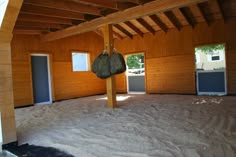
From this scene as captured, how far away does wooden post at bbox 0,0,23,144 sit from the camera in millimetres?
2826

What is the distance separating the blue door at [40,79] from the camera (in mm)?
7418

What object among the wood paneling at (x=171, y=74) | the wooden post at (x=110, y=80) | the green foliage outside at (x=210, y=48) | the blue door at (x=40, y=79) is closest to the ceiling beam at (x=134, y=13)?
the wooden post at (x=110, y=80)

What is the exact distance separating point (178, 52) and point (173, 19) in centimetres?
135

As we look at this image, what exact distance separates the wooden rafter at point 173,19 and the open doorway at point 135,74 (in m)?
2.10

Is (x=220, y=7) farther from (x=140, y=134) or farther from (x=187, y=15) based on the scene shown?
(x=140, y=134)

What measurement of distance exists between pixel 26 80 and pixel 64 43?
2.14 m

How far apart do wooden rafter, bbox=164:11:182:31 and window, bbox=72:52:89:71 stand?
388 cm

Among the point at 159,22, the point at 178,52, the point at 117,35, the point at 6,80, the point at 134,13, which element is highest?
the point at 159,22

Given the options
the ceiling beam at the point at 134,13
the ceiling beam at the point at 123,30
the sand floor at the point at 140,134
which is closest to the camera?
the sand floor at the point at 140,134

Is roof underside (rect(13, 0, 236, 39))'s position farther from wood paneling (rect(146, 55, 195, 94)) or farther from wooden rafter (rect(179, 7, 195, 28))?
wood paneling (rect(146, 55, 195, 94))

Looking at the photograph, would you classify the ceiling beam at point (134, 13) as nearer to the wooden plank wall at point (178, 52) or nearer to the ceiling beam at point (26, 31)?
the ceiling beam at point (26, 31)

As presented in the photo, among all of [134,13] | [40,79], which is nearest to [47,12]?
[134,13]

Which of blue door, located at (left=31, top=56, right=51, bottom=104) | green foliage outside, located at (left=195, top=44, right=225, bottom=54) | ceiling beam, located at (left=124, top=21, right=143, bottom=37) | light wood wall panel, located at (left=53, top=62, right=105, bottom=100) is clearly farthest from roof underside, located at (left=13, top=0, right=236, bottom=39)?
green foliage outside, located at (left=195, top=44, right=225, bottom=54)

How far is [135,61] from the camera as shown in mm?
9930
